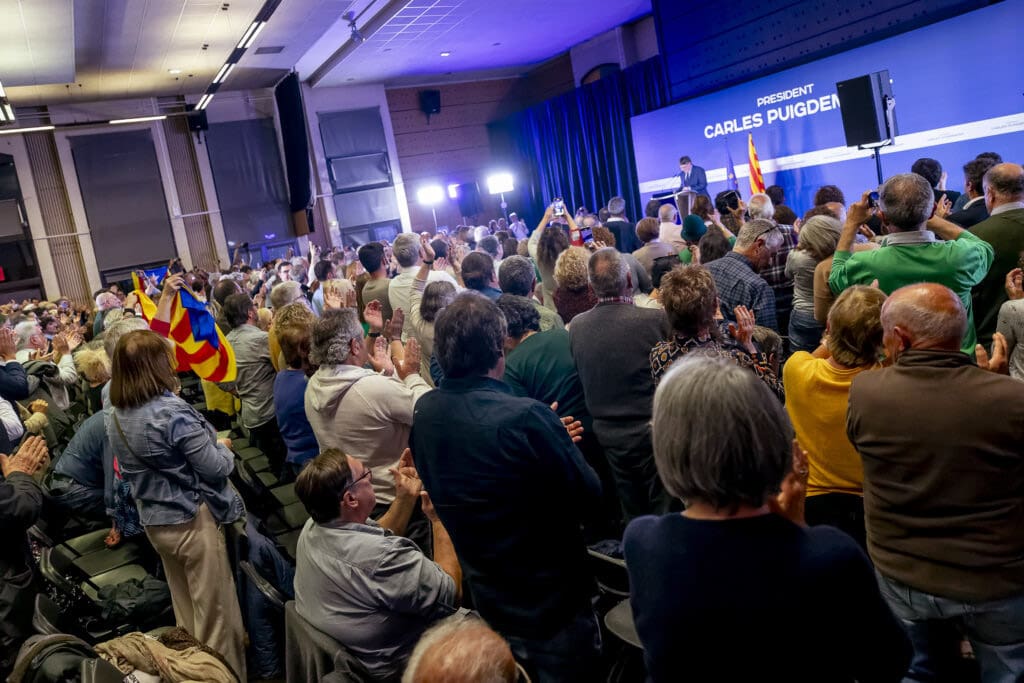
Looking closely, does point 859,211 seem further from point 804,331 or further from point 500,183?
point 500,183

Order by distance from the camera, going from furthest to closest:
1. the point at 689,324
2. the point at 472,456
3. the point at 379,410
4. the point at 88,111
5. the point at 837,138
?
the point at 88,111
the point at 837,138
the point at 379,410
the point at 689,324
the point at 472,456

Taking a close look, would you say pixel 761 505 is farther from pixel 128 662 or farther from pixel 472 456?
pixel 128 662

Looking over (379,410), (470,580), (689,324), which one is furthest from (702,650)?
(379,410)

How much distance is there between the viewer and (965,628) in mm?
1688

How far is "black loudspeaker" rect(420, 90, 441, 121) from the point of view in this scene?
1709cm

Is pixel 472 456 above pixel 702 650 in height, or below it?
above

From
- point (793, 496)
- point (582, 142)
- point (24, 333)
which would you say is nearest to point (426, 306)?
point (793, 496)

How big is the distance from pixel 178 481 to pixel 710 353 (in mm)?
2028

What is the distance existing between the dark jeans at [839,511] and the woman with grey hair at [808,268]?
1.64m

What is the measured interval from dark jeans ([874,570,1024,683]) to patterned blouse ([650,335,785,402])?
0.73m

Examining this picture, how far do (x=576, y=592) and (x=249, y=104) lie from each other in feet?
54.2

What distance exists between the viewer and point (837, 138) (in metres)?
8.88

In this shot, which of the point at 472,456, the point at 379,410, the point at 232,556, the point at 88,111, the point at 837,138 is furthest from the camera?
the point at 88,111

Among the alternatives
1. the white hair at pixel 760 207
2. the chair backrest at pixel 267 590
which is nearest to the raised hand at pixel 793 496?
the chair backrest at pixel 267 590
